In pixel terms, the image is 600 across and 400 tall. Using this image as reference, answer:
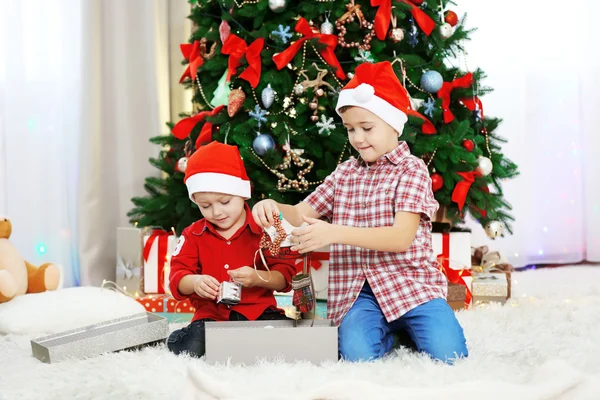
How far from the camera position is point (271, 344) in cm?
144

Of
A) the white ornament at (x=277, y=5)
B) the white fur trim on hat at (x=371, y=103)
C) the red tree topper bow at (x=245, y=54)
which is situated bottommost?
the white fur trim on hat at (x=371, y=103)

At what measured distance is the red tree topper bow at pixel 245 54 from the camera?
2.26m

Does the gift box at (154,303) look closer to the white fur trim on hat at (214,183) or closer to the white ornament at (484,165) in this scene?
the white fur trim on hat at (214,183)

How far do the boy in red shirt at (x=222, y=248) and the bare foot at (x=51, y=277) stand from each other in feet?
2.26

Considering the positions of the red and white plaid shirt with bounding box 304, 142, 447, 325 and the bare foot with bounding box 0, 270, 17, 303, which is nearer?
the red and white plaid shirt with bounding box 304, 142, 447, 325

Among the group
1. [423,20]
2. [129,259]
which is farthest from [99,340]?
[423,20]

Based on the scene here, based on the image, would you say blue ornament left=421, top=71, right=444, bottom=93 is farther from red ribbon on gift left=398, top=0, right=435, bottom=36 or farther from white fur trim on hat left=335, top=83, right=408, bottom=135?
white fur trim on hat left=335, top=83, right=408, bottom=135

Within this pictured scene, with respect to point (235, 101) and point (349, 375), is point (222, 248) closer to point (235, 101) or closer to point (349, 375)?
point (349, 375)

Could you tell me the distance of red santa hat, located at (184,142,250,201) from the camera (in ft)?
5.39

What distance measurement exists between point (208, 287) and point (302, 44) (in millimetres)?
1007

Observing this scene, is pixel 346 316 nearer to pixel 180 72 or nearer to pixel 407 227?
pixel 407 227

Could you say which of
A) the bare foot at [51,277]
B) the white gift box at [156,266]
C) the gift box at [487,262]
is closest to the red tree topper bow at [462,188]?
the gift box at [487,262]

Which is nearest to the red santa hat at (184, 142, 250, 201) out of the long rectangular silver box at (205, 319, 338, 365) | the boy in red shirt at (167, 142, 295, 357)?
the boy in red shirt at (167, 142, 295, 357)

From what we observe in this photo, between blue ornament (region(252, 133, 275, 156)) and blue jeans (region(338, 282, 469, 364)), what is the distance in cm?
75
